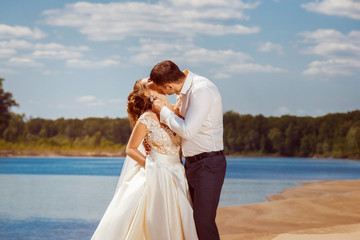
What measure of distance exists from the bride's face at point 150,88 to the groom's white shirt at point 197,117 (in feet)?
0.67

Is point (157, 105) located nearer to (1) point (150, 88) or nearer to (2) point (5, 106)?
(1) point (150, 88)

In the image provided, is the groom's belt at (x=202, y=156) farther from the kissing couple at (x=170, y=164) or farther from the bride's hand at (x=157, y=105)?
the bride's hand at (x=157, y=105)

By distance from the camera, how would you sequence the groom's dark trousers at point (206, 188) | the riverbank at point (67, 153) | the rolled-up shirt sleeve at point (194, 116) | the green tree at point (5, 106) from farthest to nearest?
the riverbank at point (67, 153)
the green tree at point (5, 106)
the groom's dark trousers at point (206, 188)
the rolled-up shirt sleeve at point (194, 116)

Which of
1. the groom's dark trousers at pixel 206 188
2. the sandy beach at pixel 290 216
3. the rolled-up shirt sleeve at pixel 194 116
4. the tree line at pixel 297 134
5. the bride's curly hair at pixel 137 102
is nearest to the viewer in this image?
the rolled-up shirt sleeve at pixel 194 116

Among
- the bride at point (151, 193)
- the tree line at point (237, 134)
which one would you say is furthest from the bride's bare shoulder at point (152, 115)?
the tree line at point (237, 134)

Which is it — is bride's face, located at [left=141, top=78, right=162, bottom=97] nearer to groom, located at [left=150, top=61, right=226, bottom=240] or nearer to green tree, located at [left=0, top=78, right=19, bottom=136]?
groom, located at [left=150, top=61, right=226, bottom=240]

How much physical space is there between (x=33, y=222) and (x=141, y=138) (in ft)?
28.1

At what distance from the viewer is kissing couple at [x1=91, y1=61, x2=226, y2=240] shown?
373cm

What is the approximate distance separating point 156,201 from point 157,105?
0.73 meters

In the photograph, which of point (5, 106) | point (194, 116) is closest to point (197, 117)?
point (194, 116)

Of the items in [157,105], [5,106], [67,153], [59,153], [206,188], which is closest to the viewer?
[206,188]

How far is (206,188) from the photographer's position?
3.77m

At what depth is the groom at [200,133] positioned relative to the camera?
12.1 ft

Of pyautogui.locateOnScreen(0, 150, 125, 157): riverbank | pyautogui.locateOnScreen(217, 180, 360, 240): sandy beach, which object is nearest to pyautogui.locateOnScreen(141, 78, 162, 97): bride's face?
pyautogui.locateOnScreen(217, 180, 360, 240): sandy beach
